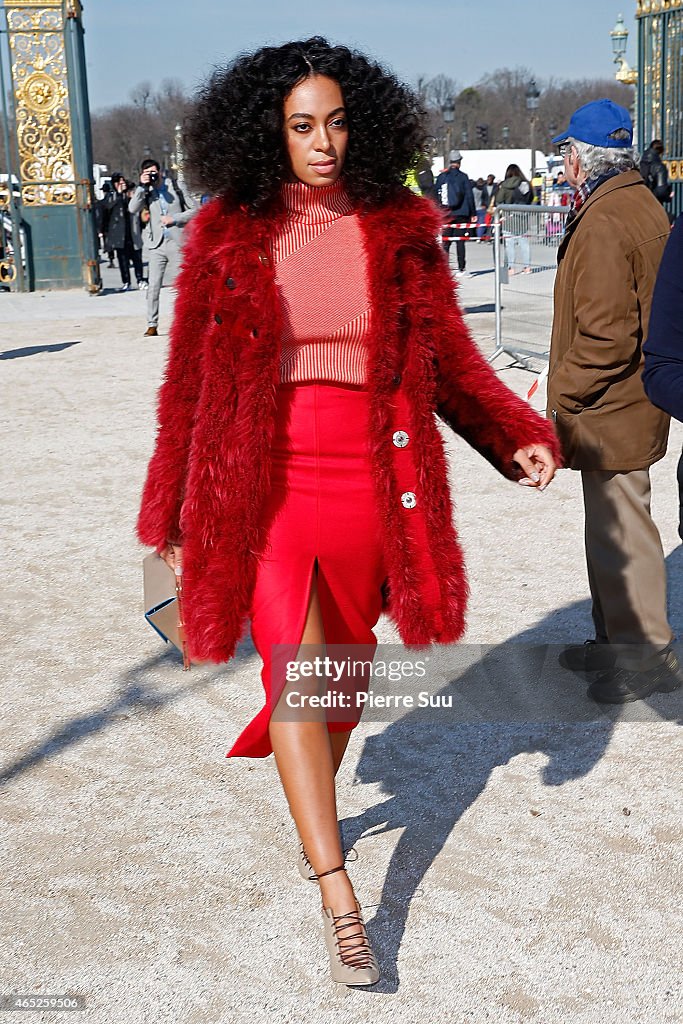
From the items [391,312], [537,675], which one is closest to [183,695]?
[537,675]

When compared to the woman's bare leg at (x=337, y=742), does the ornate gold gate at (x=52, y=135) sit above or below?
above

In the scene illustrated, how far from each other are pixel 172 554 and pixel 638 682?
74.2 inches

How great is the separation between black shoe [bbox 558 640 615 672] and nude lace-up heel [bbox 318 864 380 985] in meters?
1.82

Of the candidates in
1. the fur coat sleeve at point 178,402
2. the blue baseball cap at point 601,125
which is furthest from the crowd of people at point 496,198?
the fur coat sleeve at point 178,402

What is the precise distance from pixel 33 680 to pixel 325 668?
6.60 ft

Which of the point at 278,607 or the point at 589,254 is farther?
the point at 589,254

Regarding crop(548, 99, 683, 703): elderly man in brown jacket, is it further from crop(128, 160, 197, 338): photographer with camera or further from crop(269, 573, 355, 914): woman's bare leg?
crop(128, 160, 197, 338): photographer with camera

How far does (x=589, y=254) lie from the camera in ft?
12.8

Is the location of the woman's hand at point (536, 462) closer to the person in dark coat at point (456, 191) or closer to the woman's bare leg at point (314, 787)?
the woman's bare leg at point (314, 787)

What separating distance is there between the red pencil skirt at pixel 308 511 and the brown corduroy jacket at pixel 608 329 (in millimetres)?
1326

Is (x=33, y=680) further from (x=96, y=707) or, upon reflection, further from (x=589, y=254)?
(x=589, y=254)

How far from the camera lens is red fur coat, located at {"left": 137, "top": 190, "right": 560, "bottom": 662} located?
2.81 m

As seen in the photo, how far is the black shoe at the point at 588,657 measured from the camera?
4344 millimetres

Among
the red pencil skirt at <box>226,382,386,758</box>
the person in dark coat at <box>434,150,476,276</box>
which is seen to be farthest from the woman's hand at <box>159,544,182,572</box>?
the person in dark coat at <box>434,150,476,276</box>
